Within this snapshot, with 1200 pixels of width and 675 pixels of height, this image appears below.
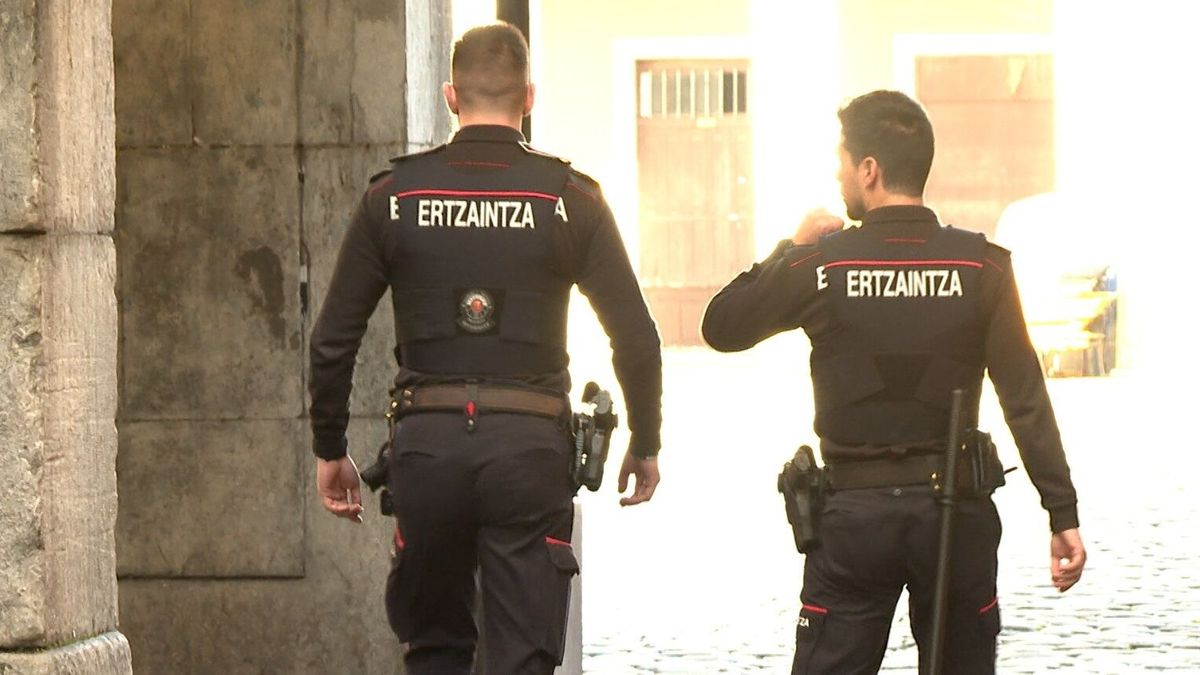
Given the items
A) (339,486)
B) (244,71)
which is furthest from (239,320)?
(339,486)

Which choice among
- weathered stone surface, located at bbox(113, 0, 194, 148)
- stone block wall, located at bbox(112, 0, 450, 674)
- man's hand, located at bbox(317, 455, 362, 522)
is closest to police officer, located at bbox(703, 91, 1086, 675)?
man's hand, located at bbox(317, 455, 362, 522)

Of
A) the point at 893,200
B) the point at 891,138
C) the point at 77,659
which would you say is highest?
the point at 891,138

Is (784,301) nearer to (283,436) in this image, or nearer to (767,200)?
(283,436)

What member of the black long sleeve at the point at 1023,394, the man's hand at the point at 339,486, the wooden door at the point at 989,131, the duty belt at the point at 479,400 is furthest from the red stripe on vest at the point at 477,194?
the wooden door at the point at 989,131

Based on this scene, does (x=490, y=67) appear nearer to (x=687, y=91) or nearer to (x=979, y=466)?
(x=979, y=466)

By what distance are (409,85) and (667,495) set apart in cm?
689

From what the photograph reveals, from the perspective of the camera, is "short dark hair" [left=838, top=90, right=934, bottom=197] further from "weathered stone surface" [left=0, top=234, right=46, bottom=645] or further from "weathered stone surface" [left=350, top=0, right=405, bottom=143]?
"weathered stone surface" [left=350, top=0, right=405, bottom=143]

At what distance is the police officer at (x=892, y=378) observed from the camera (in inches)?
183

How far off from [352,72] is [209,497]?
1316mm

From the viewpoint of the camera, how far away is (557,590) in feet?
16.8

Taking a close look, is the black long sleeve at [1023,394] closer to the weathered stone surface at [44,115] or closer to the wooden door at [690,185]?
the weathered stone surface at [44,115]

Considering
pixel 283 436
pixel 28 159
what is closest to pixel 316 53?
pixel 283 436

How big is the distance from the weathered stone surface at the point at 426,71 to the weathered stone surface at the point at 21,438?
2.18m

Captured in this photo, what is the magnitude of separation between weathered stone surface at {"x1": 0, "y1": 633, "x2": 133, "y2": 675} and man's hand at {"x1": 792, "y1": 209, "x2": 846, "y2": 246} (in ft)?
5.28
